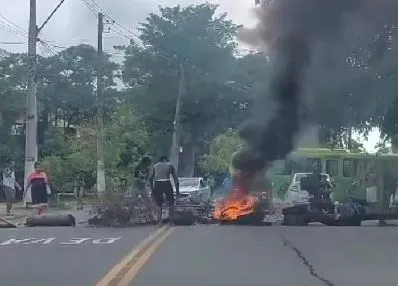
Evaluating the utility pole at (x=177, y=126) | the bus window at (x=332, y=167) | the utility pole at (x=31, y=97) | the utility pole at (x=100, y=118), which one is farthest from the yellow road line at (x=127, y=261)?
the utility pole at (x=177, y=126)

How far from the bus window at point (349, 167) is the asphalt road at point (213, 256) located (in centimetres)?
1445

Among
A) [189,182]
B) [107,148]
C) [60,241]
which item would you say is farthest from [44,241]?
[107,148]

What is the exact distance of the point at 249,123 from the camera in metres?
20.3

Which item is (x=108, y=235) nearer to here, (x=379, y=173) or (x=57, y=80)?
(x=379, y=173)

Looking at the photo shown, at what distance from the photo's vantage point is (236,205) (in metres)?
18.8

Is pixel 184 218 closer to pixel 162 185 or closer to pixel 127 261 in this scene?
pixel 162 185

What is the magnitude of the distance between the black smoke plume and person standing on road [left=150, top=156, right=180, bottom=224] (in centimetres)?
170

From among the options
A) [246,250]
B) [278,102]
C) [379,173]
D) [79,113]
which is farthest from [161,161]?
[79,113]

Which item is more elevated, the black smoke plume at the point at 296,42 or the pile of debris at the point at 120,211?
the black smoke plume at the point at 296,42

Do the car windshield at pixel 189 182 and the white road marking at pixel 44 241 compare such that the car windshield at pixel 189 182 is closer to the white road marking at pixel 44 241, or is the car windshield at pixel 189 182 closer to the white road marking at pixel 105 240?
the white road marking at pixel 105 240

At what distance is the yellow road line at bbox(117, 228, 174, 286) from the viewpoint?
10.2 metres

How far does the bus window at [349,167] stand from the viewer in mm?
31947

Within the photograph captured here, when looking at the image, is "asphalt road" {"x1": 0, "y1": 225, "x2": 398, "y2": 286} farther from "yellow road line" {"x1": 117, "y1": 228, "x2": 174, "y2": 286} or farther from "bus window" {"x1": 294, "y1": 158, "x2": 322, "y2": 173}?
"bus window" {"x1": 294, "y1": 158, "x2": 322, "y2": 173}

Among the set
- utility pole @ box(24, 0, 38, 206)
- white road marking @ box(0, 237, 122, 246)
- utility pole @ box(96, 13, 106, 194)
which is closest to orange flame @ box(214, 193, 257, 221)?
white road marking @ box(0, 237, 122, 246)
